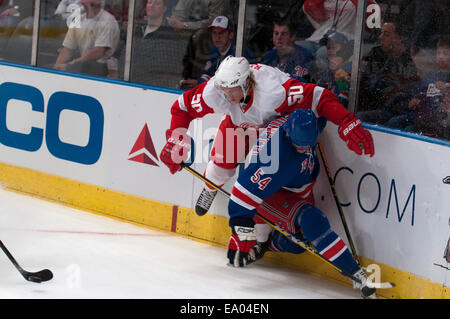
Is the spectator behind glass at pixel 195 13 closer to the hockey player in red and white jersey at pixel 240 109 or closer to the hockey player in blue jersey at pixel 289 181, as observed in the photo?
the hockey player in red and white jersey at pixel 240 109

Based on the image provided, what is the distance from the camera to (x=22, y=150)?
5055 millimetres

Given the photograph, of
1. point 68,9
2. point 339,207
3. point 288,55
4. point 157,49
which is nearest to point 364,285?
point 339,207

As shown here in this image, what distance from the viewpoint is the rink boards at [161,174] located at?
3320 millimetres

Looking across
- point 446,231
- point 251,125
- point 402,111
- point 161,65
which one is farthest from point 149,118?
point 446,231

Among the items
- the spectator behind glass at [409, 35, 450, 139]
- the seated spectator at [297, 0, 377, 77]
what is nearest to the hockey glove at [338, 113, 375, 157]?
the spectator behind glass at [409, 35, 450, 139]

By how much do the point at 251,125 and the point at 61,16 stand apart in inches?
74.4

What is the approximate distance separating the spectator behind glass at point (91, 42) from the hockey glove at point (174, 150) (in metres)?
1.00

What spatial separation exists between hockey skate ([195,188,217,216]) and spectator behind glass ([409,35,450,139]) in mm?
1152

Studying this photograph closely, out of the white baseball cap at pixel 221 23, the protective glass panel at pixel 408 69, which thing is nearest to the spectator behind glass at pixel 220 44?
the white baseball cap at pixel 221 23

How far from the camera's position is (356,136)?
3.40m

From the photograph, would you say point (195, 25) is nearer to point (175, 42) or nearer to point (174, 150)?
point (175, 42)

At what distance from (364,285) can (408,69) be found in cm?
100

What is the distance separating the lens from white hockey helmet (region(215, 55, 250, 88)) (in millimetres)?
3486
